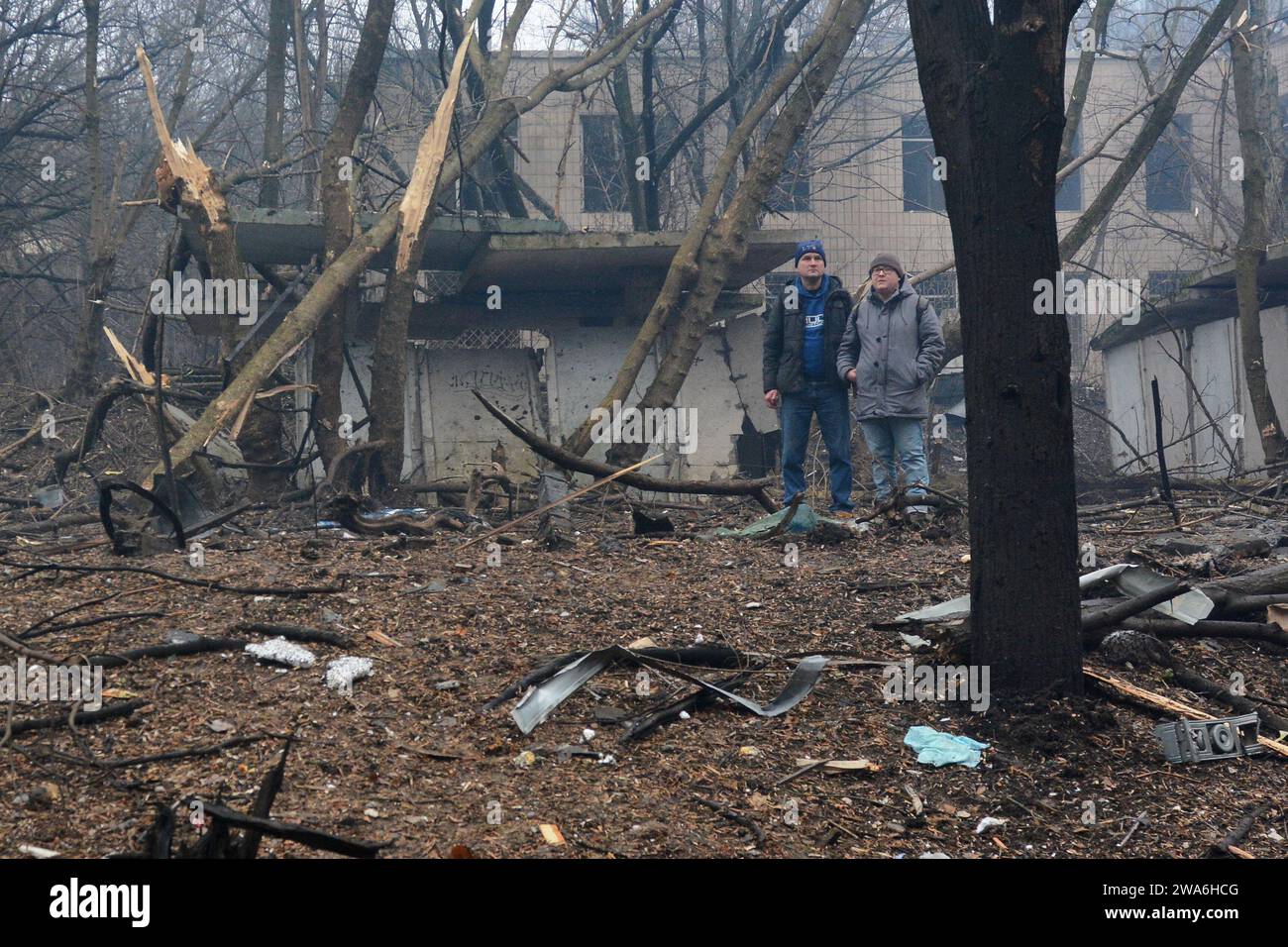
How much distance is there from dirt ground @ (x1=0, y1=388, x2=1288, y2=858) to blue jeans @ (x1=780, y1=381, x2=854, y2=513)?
8.54 ft

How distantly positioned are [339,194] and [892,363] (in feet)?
14.7

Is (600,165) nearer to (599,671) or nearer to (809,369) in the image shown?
(809,369)

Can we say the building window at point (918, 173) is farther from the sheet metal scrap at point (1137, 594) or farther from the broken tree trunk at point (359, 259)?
the sheet metal scrap at point (1137, 594)

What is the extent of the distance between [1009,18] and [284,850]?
3260 mm

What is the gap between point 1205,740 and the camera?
373cm

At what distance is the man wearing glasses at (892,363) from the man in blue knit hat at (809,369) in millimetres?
166

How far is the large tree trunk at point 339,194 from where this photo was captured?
8.90m

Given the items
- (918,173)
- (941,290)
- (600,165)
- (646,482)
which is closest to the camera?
(646,482)

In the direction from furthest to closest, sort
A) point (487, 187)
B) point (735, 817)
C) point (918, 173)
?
point (918, 173)
point (487, 187)
point (735, 817)

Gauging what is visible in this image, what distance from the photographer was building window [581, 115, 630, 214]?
61.1ft

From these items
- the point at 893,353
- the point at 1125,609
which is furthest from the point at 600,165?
the point at 1125,609

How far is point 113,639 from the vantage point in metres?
4.30

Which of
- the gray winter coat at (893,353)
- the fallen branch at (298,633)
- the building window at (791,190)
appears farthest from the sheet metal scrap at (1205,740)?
the building window at (791,190)
